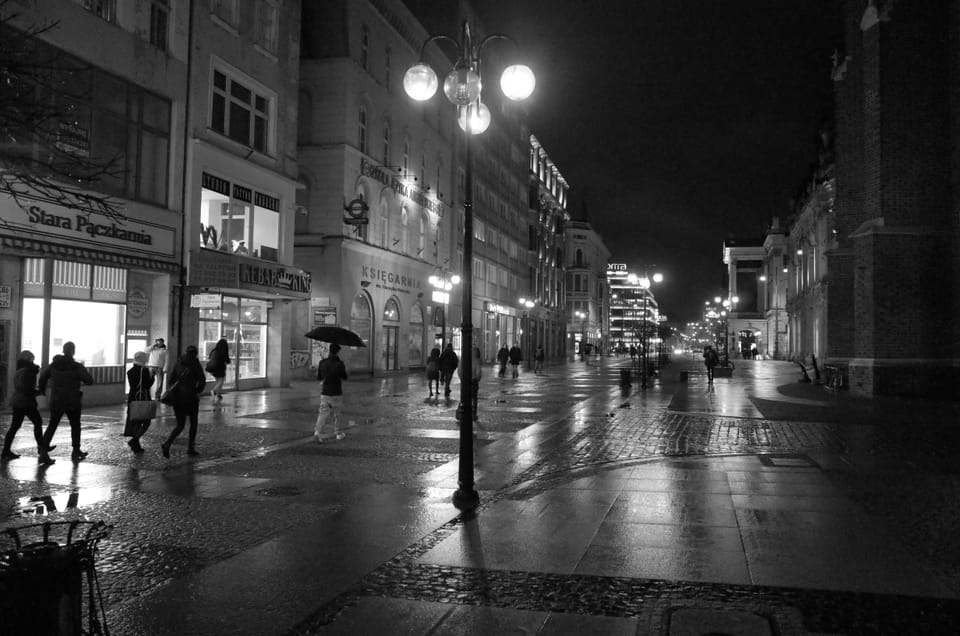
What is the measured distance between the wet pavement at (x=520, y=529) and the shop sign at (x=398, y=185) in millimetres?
21249

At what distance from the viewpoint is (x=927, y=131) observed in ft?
75.8

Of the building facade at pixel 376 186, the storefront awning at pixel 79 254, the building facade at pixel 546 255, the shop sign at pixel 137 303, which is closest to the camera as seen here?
the storefront awning at pixel 79 254

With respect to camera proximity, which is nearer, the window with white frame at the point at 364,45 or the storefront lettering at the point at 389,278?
the window with white frame at the point at 364,45

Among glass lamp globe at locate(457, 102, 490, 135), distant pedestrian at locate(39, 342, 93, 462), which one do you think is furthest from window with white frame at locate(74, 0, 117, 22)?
glass lamp globe at locate(457, 102, 490, 135)

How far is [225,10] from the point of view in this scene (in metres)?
23.4

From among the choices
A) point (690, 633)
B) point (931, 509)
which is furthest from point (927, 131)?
point (690, 633)

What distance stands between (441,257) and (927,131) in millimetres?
26730

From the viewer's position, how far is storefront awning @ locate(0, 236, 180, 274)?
1591cm

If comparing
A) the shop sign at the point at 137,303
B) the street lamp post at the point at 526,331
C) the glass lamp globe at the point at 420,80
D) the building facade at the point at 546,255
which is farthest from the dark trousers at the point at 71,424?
the street lamp post at the point at 526,331

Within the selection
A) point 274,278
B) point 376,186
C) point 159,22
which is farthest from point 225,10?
point 376,186

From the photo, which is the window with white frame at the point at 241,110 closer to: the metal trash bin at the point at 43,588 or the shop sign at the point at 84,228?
the shop sign at the point at 84,228

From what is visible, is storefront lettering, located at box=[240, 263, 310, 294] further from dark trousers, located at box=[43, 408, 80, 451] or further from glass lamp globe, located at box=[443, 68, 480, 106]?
glass lamp globe, located at box=[443, 68, 480, 106]

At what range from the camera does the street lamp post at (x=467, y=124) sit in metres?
8.82

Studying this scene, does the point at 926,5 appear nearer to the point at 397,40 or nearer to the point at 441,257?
the point at 397,40
